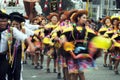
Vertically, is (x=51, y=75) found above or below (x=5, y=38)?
below

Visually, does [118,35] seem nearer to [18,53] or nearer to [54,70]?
[54,70]

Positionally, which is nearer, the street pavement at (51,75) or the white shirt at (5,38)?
the white shirt at (5,38)

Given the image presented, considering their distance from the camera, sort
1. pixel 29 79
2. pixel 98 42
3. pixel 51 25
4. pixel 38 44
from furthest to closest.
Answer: pixel 38 44, pixel 51 25, pixel 29 79, pixel 98 42

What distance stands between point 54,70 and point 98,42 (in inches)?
270

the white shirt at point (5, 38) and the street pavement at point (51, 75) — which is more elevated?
the white shirt at point (5, 38)

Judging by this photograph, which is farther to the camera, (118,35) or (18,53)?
(118,35)

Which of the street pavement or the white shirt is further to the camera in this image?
the street pavement

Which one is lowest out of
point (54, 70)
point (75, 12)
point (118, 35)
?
point (54, 70)

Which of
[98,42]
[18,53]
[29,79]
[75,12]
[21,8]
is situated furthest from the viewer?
[21,8]

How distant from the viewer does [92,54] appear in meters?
8.80

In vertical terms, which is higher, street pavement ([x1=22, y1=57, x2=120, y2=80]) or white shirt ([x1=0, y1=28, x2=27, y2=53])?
white shirt ([x1=0, y1=28, x2=27, y2=53])

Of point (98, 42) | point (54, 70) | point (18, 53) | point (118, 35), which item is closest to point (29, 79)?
point (54, 70)

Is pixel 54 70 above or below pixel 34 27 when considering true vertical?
below

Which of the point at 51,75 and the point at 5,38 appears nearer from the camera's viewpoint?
the point at 5,38
